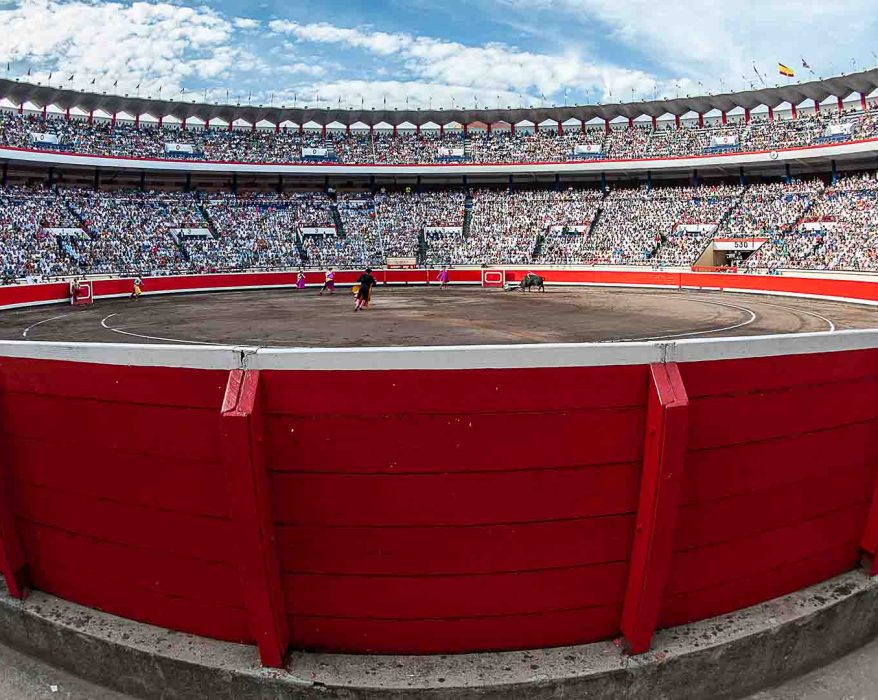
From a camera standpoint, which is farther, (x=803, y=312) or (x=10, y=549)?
(x=803, y=312)

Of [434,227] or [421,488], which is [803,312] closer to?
[421,488]

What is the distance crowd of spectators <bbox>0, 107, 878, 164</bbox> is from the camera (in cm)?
5650

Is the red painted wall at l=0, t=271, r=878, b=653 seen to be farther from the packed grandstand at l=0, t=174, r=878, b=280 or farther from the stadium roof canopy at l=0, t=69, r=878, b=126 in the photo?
the stadium roof canopy at l=0, t=69, r=878, b=126

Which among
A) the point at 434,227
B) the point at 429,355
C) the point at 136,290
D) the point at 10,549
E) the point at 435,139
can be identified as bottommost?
the point at 136,290

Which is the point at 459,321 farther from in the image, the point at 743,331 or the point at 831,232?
the point at 831,232

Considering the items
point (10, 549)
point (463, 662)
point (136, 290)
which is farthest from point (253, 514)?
point (136, 290)

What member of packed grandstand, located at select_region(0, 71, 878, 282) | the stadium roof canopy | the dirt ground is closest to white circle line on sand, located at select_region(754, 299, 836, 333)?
the dirt ground

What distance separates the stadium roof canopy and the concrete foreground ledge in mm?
67425

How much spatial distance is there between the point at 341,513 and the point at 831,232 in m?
53.2

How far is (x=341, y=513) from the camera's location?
3926mm

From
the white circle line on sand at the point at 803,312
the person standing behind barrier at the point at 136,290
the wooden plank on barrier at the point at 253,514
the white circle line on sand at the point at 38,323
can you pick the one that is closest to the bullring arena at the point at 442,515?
the wooden plank on barrier at the point at 253,514

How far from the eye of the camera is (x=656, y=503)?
3.91 m

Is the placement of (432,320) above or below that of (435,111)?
below

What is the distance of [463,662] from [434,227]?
61545 mm
